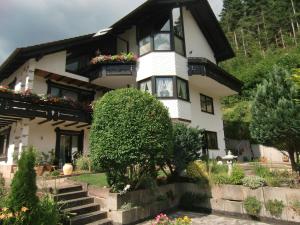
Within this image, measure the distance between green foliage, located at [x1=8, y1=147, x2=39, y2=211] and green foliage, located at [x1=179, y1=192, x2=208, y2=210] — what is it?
286 inches

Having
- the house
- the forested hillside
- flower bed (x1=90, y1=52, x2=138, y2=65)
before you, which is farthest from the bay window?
the forested hillside

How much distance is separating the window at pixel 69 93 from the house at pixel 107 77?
2.8 inches

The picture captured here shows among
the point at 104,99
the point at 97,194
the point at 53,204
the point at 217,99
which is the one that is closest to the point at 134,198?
the point at 97,194

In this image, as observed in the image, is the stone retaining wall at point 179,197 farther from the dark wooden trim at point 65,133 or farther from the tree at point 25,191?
the dark wooden trim at point 65,133

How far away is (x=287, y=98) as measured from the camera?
36.2 feet

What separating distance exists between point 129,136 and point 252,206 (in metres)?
5.52

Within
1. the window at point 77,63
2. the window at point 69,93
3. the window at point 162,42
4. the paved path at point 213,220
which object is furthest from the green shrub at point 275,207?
the window at point 77,63

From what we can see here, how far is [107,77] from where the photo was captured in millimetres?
18797

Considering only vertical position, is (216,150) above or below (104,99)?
below

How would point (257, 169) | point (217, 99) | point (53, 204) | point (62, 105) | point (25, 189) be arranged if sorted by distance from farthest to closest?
point (217, 99)
point (62, 105)
point (257, 169)
point (53, 204)
point (25, 189)

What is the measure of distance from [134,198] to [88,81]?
1120 cm

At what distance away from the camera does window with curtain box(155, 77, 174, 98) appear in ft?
55.4

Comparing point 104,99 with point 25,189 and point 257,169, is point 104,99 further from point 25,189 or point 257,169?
point 257,169

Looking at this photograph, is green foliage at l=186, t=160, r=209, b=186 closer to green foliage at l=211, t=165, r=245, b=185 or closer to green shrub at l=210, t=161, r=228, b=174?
green shrub at l=210, t=161, r=228, b=174
